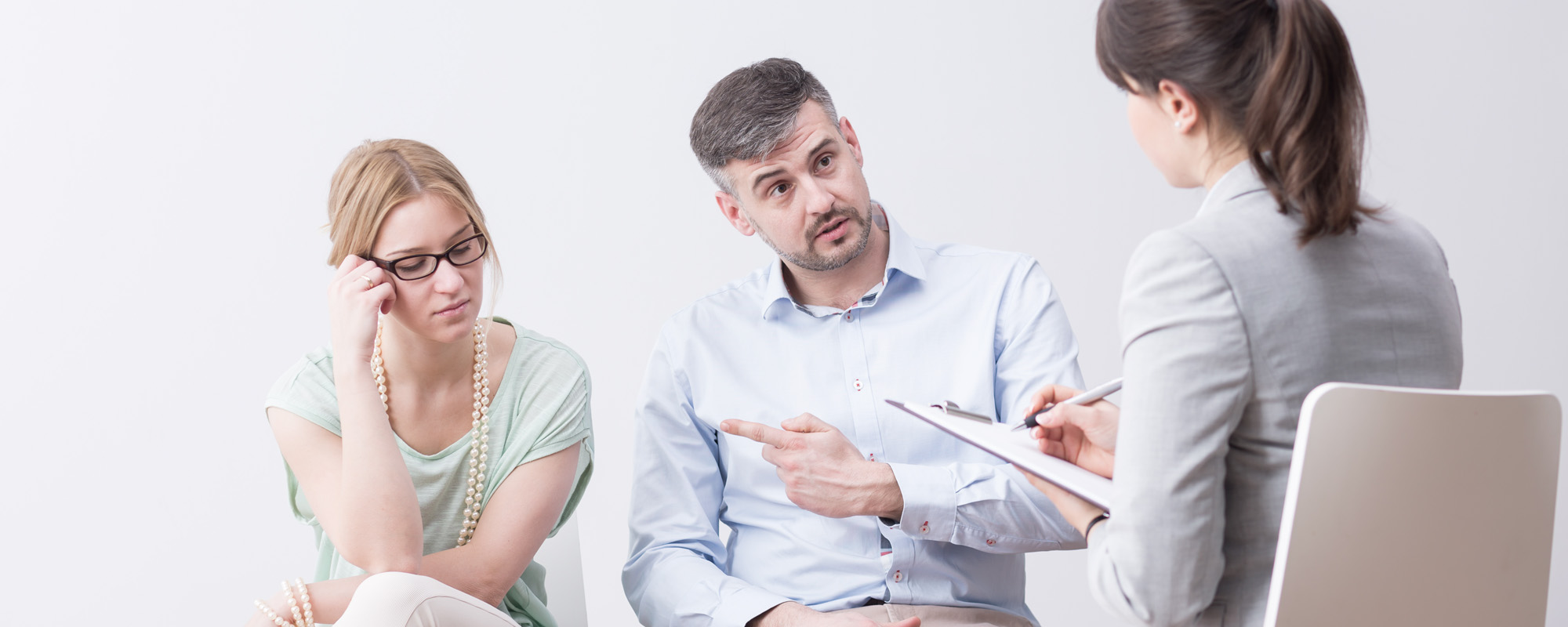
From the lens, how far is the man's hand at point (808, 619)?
160 centimetres

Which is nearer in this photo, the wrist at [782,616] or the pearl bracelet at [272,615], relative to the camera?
the pearl bracelet at [272,615]

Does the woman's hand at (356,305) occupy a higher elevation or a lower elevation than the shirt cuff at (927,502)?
higher

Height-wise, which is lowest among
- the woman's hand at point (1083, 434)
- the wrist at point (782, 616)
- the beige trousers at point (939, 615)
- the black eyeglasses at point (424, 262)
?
the beige trousers at point (939, 615)

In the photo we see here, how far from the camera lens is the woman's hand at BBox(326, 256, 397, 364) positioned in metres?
1.62

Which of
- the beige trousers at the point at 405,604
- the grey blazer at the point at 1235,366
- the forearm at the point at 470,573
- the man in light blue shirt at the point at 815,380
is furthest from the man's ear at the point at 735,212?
the grey blazer at the point at 1235,366

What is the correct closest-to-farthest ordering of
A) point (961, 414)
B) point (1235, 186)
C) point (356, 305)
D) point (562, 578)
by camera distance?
point (1235, 186)
point (961, 414)
point (356, 305)
point (562, 578)

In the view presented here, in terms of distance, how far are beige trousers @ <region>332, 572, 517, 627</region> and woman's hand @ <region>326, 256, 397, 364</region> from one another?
0.41 m

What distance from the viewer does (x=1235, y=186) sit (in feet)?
3.45

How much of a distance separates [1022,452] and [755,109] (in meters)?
0.90

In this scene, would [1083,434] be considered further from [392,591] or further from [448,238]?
[448,238]

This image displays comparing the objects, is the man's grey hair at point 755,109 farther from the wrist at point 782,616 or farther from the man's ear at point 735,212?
the wrist at point 782,616

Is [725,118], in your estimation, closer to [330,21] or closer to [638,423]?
[638,423]

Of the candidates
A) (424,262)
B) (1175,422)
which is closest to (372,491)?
(424,262)

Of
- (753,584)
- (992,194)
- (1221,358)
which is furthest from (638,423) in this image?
(992,194)
